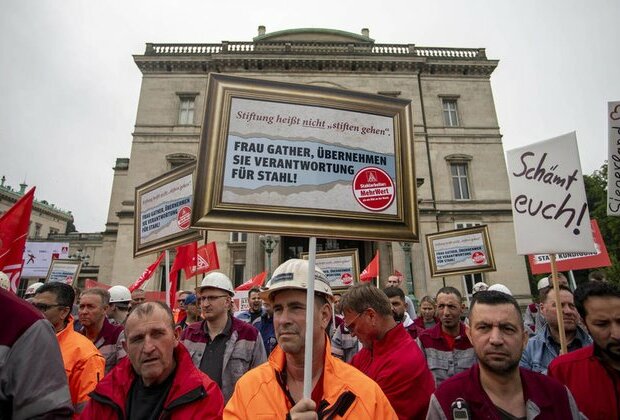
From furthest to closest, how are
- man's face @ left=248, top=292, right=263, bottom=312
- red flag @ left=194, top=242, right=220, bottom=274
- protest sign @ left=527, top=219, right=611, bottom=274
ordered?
red flag @ left=194, top=242, right=220, bottom=274 → protest sign @ left=527, top=219, right=611, bottom=274 → man's face @ left=248, top=292, right=263, bottom=312

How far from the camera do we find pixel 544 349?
3.95 metres

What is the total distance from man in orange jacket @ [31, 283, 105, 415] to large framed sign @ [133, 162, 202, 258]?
1.55 m

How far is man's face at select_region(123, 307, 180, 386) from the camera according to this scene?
236 centimetres

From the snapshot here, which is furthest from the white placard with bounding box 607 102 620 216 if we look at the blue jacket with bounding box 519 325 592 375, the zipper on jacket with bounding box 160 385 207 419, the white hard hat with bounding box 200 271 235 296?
the zipper on jacket with bounding box 160 385 207 419

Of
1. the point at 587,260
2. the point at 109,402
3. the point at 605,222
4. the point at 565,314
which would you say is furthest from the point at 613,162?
the point at 605,222

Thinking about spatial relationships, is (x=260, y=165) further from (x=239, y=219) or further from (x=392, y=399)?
(x=392, y=399)

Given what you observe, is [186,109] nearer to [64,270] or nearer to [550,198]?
[64,270]

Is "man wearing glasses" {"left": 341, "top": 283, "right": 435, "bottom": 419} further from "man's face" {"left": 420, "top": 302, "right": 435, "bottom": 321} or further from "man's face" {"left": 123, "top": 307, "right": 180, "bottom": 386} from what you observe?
"man's face" {"left": 420, "top": 302, "right": 435, "bottom": 321}

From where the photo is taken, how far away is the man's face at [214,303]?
4.10 m

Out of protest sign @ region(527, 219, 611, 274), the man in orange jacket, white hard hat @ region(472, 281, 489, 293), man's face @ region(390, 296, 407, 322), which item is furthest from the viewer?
white hard hat @ region(472, 281, 489, 293)

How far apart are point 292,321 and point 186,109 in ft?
87.4

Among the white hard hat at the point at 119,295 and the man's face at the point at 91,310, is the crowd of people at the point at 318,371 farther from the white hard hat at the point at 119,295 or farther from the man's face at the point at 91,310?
the white hard hat at the point at 119,295

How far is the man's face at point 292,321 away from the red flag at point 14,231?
13.4 feet

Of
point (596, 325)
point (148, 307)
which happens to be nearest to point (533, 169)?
point (596, 325)
